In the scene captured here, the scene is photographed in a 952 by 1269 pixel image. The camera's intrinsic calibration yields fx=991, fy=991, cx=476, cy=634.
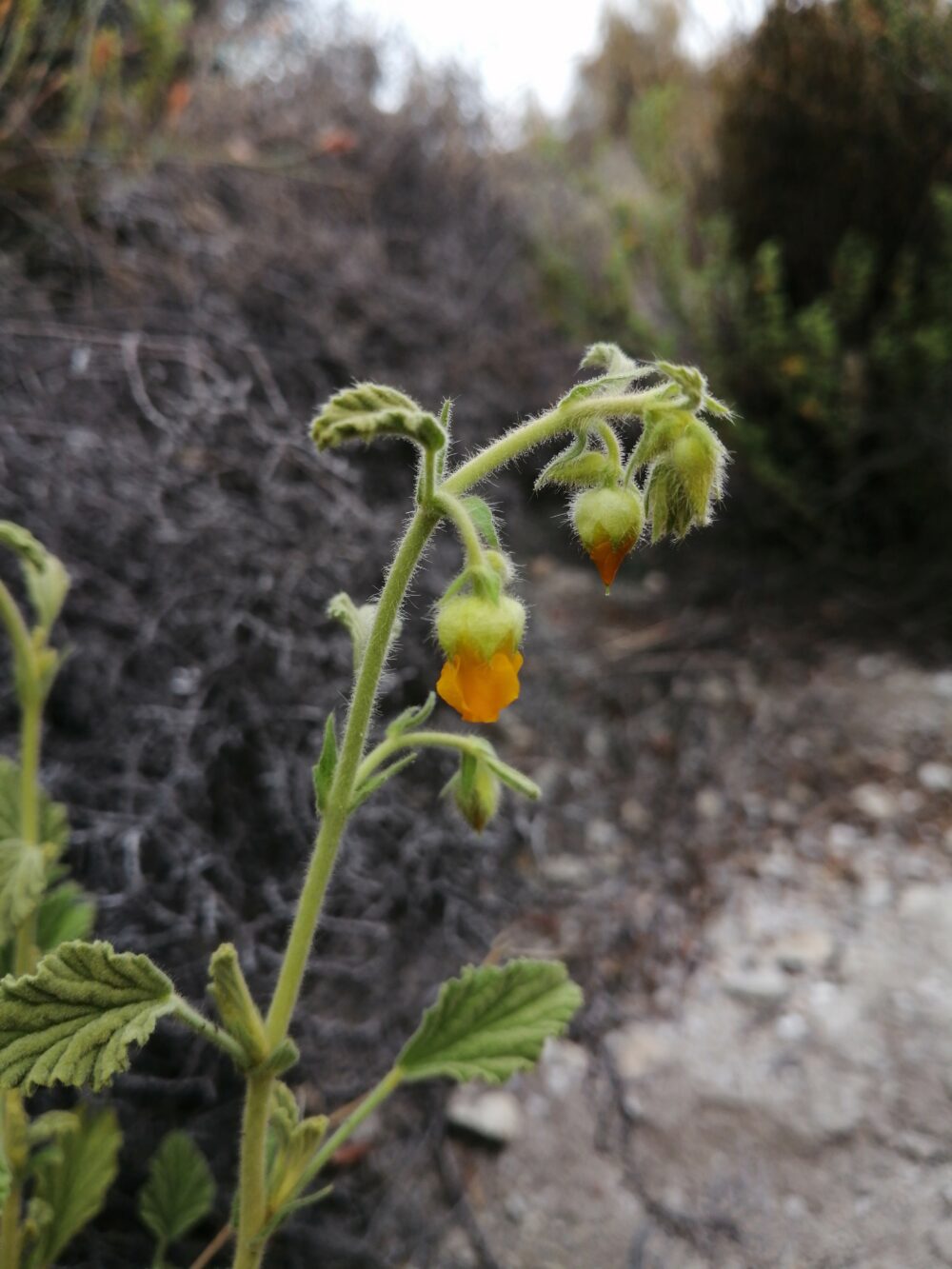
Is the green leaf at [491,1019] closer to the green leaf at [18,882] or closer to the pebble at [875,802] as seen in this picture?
the green leaf at [18,882]

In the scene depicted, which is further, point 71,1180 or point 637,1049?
point 637,1049

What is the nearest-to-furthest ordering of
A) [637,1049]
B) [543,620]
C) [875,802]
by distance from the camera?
[637,1049], [875,802], [543,620]

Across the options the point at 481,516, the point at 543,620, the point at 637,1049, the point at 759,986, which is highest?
the point at 543,620

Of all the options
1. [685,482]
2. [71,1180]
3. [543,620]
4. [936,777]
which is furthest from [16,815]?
[936,777]

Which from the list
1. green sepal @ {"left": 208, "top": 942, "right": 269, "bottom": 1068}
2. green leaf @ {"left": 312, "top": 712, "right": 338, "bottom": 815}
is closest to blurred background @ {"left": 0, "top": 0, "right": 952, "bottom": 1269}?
green leaf @ {"left": 312, "top": 712, "right": 338, "bottom": 815}

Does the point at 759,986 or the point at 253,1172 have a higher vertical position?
the point at 759,986

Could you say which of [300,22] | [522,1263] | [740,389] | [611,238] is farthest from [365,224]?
[522,1263]

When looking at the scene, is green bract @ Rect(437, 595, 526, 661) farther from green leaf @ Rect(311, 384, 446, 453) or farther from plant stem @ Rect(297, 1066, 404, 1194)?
plant stem @ Rect(297, 1066, 404, 1194)

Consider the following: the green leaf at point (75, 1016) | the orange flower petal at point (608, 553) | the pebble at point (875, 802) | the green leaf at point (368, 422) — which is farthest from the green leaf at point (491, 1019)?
the pebble at point (875, 802)

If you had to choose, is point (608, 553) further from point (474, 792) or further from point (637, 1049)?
point (637, 1049)
